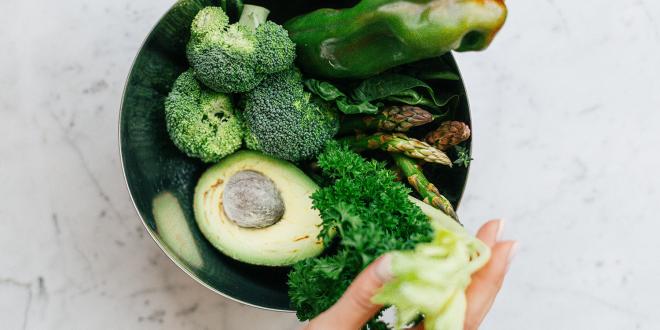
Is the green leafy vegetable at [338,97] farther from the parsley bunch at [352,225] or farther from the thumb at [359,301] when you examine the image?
the thumb at [359,301]

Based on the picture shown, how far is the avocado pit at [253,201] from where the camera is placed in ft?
4.51

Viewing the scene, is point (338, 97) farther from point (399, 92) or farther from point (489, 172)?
point (489, 172)

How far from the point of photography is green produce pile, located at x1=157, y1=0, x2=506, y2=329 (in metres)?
1.21

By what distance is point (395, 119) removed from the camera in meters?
1.38

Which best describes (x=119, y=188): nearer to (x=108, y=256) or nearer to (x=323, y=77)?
(x=108, y=256)

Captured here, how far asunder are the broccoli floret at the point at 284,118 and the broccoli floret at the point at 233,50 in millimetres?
45

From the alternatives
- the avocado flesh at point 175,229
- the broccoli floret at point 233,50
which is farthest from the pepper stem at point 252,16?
the avocado flesh at point 175,229

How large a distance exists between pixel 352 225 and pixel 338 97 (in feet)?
1.13

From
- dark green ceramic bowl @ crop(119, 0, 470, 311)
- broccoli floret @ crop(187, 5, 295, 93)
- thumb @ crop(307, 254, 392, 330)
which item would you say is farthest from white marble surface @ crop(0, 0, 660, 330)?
thumb @ crop(307, 254, 392, 330)

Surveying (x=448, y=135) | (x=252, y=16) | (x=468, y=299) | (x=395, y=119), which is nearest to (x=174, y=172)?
(x=252, y=16)

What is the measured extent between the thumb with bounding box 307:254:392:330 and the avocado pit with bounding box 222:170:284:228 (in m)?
0.34

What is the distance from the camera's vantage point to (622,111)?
1.66m

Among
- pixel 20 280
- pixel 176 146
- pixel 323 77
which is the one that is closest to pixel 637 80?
pixel 323 77

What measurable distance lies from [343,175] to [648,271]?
3.02ft
